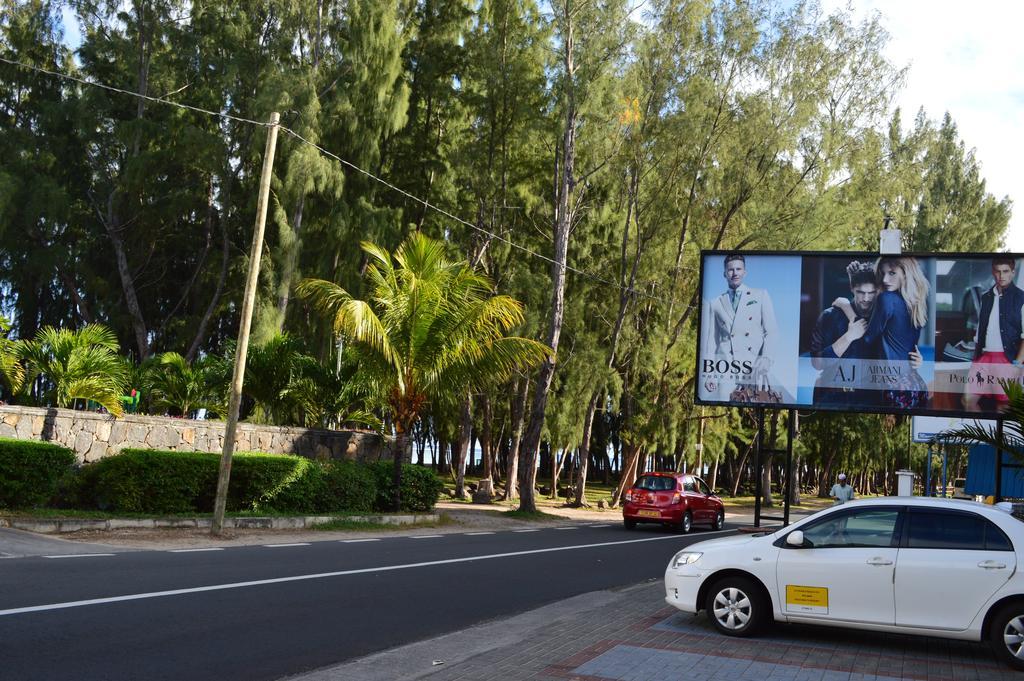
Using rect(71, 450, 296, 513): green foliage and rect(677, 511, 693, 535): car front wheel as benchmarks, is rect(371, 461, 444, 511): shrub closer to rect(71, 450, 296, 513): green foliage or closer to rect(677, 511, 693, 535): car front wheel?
rect(71, 450, 296, 513): green foliage

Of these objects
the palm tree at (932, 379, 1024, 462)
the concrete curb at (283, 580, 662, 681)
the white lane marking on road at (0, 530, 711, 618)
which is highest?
the palm tree at (932, 379, 1024, 462)

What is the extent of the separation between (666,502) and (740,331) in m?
9.95

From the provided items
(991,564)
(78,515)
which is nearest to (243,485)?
(78,515)

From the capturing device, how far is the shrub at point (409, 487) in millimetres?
23188

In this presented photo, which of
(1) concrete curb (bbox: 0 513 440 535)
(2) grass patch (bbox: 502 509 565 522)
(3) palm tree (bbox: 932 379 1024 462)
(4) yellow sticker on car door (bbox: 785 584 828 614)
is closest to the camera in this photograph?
(4) yellow sticker on car door (bbox: 785 584 828 614)

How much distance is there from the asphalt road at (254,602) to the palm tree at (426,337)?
262 inches

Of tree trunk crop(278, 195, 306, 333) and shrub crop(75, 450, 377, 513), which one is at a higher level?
tree trunk crop(278, 195, 306, 333)

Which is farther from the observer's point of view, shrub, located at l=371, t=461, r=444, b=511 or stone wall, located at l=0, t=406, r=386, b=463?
shrub, located at l=371, t=461, r=444, b=511

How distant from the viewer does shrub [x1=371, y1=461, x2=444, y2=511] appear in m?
23.2

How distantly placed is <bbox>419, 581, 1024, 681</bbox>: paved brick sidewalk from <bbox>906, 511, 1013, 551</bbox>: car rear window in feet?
3.41

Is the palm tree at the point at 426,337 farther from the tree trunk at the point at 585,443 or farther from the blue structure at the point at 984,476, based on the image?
the blue structure at the point at 984,476

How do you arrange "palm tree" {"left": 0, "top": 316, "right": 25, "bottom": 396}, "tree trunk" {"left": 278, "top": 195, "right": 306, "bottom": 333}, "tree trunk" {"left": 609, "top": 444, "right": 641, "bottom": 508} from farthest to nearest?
"tree trunk" {"left": 609, "top": 444, "right": 641, "bottom": 508} < "tree trunk" {"left": 278, "top": 195, "right": 306, "bottom": 333} < "palm tree" {"left": 0, "top": 316, "right": 25, "bottom": 396}

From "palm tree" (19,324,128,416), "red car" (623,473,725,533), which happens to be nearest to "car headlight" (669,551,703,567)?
"palm tree" (19,324,128,416)

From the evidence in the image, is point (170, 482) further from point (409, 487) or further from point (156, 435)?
point (409, 487)
